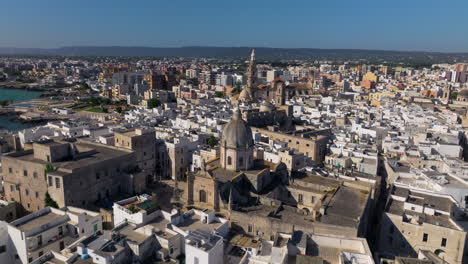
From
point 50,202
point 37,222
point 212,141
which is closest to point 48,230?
point 37,222

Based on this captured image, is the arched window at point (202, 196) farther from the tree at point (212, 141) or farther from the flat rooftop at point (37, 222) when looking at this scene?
the tree at point (212, 141)

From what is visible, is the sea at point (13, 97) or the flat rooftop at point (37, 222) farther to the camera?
the sea at point (13, 97)

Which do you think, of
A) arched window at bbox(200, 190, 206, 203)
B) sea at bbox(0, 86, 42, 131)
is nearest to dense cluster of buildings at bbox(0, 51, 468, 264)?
arched window at bbox(200, 190, 206, 203)

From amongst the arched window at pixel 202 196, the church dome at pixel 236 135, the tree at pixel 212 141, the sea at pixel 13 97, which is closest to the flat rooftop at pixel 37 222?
the arched window at pixel 202 196

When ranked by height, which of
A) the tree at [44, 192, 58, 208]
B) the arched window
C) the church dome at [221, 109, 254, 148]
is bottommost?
the tree at [44, 192, 58, 208]

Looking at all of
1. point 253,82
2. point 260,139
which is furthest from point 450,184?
point 253,82

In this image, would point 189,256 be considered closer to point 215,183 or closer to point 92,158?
point 215,183

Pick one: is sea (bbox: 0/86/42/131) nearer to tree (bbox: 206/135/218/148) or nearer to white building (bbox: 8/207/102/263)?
tree (bbox: 206/135/218/148)

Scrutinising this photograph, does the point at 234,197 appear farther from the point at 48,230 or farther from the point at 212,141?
the point at 212,141

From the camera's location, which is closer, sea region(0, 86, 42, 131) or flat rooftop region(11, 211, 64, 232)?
flat rooftop region(11, 211, 64, 232)
